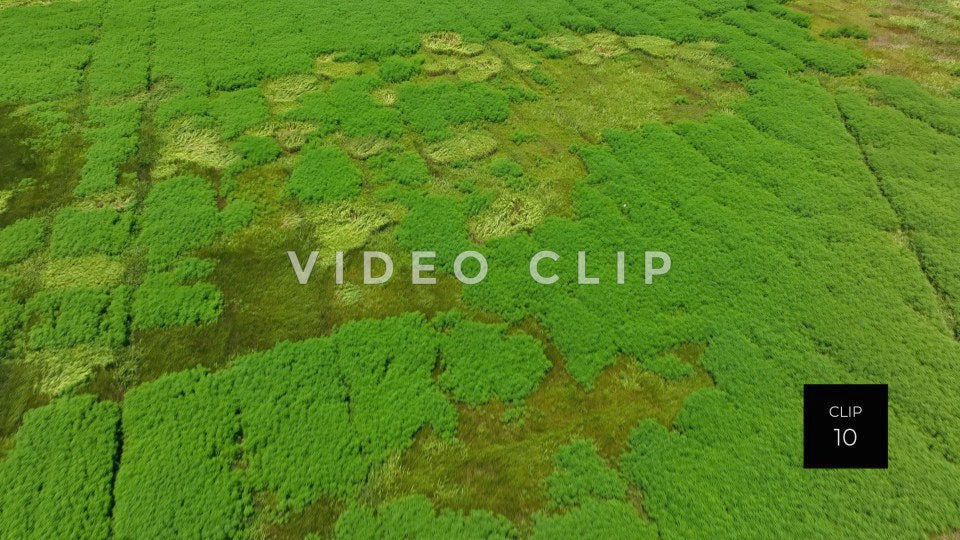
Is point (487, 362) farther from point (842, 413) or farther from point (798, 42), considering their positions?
point (798, 42)

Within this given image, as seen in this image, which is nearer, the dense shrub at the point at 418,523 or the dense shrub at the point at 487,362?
the dense shrub at the point at 418,523

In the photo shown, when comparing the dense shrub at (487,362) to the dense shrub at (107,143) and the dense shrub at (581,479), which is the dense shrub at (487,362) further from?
the dense shrub at (107,143)

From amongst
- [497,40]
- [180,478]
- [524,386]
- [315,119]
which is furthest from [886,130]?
[180,478]

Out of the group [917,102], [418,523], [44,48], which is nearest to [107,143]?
[44,48]

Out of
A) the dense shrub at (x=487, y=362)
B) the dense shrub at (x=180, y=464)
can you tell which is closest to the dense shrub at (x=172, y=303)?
the dense shrub at (x=180, y=464)

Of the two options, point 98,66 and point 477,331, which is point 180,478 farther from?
point 98,66
